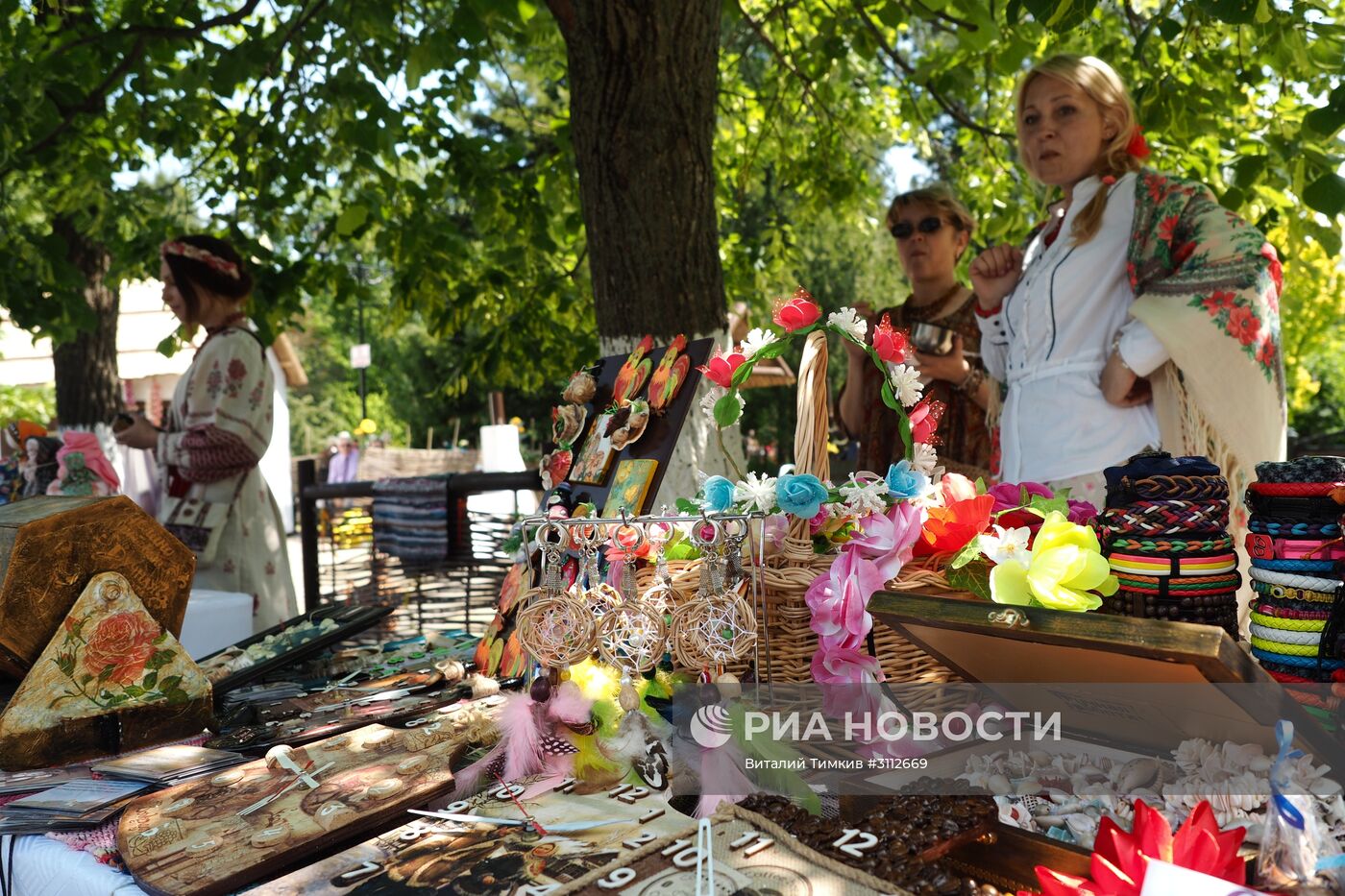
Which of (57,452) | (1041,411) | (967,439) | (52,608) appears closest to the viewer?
(52,608)

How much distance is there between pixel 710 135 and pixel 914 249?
699 millimetres

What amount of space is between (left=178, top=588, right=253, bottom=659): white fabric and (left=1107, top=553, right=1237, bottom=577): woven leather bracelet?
2.17 m

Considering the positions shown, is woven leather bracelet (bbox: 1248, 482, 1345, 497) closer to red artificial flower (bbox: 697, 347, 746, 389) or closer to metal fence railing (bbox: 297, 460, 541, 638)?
red artificial flower (bbox: 697, 347, 746, 389)

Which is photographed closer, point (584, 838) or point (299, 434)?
point (584, 838)

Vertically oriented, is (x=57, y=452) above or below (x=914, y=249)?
below

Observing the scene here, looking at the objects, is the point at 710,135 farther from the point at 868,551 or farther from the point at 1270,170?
the point at 868,551

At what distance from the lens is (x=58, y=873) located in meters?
1.22

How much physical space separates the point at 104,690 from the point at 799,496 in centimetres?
121

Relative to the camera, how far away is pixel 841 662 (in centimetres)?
137

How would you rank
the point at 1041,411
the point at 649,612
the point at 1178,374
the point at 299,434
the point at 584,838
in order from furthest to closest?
the point at 299,434 → the point at 1041,411 → the point at 1178,374 → the point at 649,612 → the point at 584,838

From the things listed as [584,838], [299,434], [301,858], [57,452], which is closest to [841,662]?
[584,838]

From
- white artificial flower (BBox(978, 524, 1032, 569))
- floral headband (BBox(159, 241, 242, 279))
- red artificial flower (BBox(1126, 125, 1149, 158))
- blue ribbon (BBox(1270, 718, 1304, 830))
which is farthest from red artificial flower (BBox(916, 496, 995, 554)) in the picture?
floral headband (BBox(159, 241, 242, 279))

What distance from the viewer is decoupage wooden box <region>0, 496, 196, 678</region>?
168cm

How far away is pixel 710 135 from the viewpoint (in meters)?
2.96
